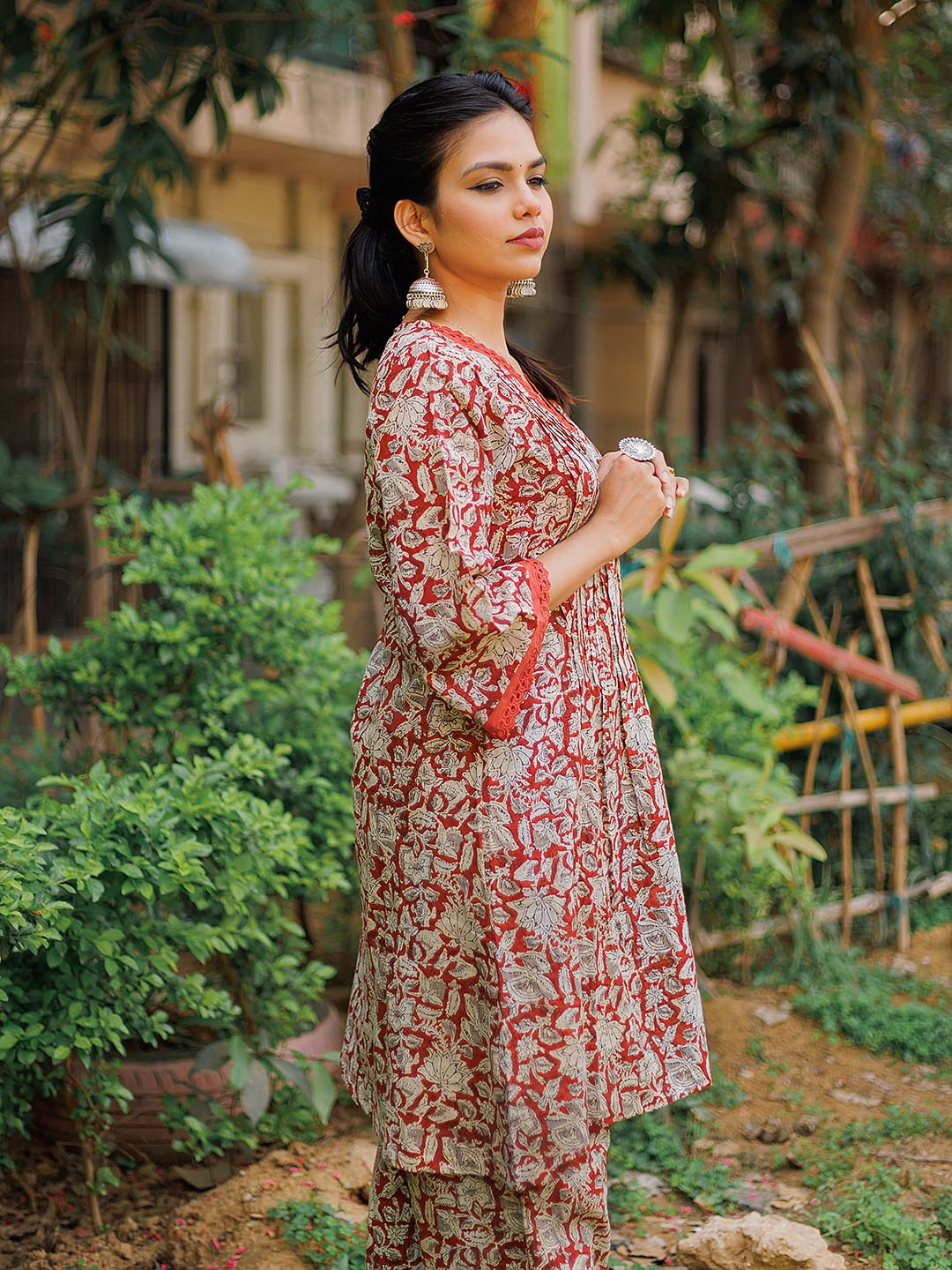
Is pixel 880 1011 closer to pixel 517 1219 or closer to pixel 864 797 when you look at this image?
pixel 864 797

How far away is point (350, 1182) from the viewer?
2783mm

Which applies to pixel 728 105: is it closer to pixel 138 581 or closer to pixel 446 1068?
pixel 138 581

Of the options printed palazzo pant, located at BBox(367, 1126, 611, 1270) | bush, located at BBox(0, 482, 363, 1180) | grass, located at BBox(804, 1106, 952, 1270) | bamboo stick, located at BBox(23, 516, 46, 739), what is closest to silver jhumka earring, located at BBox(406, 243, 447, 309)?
bush, located at BBox(0, 482, 363, 1180)

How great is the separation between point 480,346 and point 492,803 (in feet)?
1.99

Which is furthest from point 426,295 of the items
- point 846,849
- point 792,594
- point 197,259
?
point 197,259

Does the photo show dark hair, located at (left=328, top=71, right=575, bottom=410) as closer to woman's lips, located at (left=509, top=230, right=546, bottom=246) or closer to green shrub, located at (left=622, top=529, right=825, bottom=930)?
woman's lips, located at (left=509, top=230, right=546, bottom=246)

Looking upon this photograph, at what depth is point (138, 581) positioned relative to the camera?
2.93m

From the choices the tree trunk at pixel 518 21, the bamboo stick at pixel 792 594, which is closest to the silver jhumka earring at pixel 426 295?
the bamboo stick at pixel 792 594

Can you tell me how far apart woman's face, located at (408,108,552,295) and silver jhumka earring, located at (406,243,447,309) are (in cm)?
3

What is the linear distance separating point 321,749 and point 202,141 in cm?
623

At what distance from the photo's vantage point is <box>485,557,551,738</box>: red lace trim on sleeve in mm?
1775

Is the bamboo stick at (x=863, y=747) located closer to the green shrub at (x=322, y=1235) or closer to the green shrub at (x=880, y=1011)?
the green shrub at (x=880, y=1011)

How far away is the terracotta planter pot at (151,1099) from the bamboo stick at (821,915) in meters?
1.28

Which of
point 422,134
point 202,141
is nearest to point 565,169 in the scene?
point 202,141
